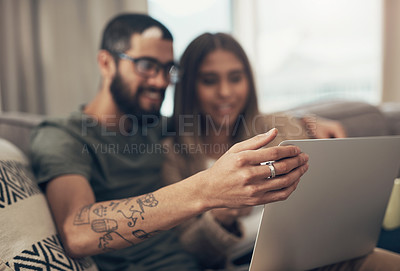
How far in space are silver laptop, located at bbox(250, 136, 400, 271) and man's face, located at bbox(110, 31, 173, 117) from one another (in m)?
0.73

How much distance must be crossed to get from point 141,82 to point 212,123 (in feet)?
0.98

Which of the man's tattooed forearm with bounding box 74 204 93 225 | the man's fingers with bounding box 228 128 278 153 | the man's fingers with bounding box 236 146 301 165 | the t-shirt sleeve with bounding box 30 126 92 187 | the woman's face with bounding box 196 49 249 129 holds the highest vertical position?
the woman's face with bounding box 196 49 249 129

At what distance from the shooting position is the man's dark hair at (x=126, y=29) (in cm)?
118

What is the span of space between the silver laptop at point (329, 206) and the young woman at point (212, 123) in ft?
1.21

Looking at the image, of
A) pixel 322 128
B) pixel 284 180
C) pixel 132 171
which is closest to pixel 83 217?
pixel 132 171

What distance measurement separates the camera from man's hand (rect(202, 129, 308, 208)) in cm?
54

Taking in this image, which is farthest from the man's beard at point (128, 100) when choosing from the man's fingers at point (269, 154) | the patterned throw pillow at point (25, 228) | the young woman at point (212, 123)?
the man's fingers at point (269, 154)

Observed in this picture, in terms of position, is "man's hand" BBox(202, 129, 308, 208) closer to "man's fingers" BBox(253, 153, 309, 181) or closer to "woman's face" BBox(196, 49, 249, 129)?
"man's fingers" BBox(253, 153, 309, 181)

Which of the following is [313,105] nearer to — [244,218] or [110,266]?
[244,218]

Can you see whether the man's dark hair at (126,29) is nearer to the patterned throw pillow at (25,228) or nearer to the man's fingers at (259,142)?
the patterned throw pillow at (25,228)

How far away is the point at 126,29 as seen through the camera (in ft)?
3.93

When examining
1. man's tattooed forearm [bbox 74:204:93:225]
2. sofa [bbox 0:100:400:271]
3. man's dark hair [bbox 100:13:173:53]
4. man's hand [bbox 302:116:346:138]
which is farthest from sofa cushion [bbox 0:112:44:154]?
man's hand [bbox 302:116:346:138]

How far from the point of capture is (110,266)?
935mm

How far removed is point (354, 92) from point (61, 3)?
2.74 m
